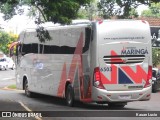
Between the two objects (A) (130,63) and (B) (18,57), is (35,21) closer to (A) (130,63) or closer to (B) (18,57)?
(A) (130,63)

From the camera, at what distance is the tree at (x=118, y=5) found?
13.4m

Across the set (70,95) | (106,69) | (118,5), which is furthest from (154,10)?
(118,5)

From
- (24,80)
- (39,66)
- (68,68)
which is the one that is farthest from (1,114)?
(24,80)

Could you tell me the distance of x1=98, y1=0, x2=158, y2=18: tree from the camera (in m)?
13.4

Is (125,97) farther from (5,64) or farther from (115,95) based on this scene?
(5,64)

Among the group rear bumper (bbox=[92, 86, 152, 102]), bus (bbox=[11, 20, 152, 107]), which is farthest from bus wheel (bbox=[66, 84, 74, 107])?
rear bumper (bbox=[92, 86, 152, 102])

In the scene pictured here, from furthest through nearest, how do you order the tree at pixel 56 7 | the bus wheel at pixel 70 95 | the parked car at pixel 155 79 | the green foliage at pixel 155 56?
the green foliage at pixel 155 56
the parked car at pixel 155 79
the bus wheel at pixel 70 95
the tree at pixel 56 7

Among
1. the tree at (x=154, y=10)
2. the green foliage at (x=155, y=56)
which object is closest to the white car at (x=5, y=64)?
the tree at (x=154, y=10)

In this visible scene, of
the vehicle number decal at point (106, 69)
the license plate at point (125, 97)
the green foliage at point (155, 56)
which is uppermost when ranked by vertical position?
the vehicle number decal at point (106, 69)

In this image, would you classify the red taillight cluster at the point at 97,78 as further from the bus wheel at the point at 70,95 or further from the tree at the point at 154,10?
the tree at the point at 154,10

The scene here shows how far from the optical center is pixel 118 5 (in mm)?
13656

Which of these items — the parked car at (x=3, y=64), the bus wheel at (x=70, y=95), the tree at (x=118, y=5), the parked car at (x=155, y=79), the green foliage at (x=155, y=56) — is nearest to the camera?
the tree at (x=118, y=5)

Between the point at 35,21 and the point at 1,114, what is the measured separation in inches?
171

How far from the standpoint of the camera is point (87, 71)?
59.5 feet
